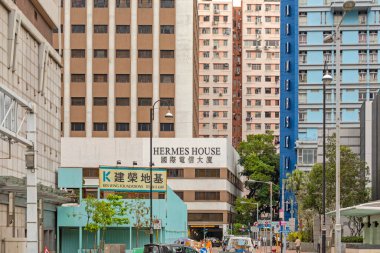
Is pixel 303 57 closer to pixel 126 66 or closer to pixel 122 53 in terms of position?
pixel 126 66

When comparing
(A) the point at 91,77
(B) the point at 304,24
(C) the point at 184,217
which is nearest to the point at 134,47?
(A) the point at 91,77

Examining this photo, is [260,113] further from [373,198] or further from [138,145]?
[373,198]

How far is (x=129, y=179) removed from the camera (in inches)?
2426

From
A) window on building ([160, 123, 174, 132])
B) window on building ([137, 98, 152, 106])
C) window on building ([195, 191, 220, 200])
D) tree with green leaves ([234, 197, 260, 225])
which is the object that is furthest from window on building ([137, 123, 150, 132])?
tree with green leaves ([234, 197, 260, 225])

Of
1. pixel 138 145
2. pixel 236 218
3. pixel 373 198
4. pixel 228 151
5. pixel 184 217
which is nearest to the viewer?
pixel 373 198

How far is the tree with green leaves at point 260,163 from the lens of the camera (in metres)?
128

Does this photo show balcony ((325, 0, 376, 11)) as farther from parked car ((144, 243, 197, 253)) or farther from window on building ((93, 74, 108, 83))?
parked car ((144, 243, 197, 253))

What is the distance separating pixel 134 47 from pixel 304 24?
2343 cm

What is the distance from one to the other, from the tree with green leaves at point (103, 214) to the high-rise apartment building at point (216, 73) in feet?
353

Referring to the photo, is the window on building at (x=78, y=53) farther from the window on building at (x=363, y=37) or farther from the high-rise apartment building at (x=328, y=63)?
the window on building at (x=363, y=37)

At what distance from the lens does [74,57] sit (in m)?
112

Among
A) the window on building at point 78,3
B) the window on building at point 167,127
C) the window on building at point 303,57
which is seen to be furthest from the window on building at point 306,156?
the window on building at point 78,3

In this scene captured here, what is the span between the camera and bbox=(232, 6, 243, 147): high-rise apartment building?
173 m

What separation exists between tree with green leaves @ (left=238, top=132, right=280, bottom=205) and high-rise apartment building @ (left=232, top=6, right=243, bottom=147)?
3682 cm
